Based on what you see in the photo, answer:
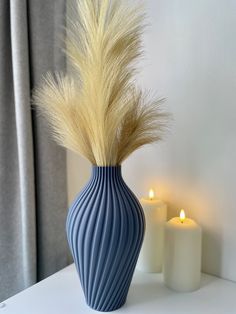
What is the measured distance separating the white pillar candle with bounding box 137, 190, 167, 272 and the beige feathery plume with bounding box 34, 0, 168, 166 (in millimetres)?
241

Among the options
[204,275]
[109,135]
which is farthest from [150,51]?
[204,275]

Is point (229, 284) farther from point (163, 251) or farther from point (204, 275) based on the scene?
point (163, 251)

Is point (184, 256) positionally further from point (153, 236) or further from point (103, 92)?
point (103, 92)

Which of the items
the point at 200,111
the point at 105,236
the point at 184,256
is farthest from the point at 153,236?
the point at 200,111

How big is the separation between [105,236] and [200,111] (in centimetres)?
45

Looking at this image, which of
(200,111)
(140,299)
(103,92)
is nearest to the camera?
(103,92)

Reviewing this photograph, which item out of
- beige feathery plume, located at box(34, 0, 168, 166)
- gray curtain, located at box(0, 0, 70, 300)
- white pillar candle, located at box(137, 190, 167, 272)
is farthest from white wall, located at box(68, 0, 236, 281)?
gray curtain, located at box(0, 0, 70, 300)

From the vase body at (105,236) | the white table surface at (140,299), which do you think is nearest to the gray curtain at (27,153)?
the white table surface at (140,299)

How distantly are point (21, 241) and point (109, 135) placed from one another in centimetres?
53

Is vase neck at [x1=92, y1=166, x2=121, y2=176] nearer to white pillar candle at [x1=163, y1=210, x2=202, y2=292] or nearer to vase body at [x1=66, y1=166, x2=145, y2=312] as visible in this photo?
A: vase body at [x1=66, y1=166, x2=145, y2=312]

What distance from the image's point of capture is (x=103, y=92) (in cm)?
64

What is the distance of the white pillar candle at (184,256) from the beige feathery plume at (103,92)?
26cm

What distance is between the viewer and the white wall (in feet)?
2.68

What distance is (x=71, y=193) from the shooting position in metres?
1.15
